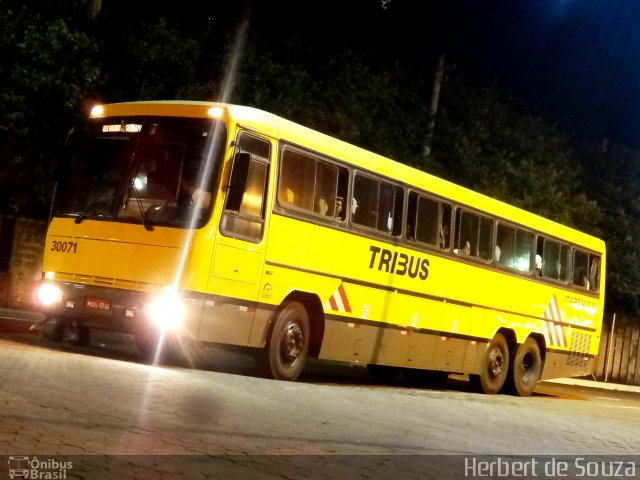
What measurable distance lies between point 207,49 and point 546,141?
12.9 m

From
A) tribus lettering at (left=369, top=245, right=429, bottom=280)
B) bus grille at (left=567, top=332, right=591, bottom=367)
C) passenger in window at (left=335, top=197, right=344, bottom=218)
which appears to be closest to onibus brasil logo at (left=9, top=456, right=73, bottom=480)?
passenger in window at (left=335, top=197, right=344, bottom=218)

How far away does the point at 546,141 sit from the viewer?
3039cm

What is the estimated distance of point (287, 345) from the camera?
515 inches

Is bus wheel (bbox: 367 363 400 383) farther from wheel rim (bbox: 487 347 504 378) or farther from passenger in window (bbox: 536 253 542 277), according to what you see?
passenger in window (bbox: 536 253 542 277)

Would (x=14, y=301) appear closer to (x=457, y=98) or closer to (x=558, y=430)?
(x=558, y=430)

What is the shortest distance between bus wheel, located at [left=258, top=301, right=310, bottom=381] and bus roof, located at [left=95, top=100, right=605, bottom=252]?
7.47 ft

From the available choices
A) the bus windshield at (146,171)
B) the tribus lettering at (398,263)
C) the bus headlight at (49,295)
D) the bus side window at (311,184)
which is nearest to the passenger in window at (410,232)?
the tribus lettering at (398,263)

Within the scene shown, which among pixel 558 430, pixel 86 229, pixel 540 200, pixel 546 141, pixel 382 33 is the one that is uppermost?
pixel 382 33

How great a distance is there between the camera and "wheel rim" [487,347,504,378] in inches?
696

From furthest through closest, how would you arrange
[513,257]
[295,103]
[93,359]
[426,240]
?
[295,103], [513,257], [426,240], [93,359]

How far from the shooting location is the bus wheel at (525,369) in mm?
18281

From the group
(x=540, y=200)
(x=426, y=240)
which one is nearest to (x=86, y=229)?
(x=426, y=240)

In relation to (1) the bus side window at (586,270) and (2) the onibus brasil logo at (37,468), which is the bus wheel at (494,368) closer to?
(1) the bus side window at (586,270)

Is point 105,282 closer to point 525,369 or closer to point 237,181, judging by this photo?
point 237,181
